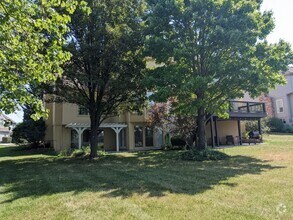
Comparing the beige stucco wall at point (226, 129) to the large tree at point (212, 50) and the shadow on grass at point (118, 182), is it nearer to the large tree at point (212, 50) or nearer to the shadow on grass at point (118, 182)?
the large tree at point (212, 50)

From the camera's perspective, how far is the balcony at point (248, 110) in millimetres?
24828

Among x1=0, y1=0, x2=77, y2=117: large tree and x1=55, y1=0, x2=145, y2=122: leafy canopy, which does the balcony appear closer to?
x1=55, y1=0, x2=145, y2=122: leafy canopy

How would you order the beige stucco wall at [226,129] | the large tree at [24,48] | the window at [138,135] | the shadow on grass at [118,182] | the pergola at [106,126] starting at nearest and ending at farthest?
the large tree at [24,48] < the shadow on grass at [118,182] < the pergola at [106,126] < the window at [138,135] < the beige stucco wall at [226,129]

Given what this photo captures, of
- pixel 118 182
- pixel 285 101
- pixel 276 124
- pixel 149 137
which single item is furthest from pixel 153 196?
pixel 285 101

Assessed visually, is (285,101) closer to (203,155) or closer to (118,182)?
(203,155)

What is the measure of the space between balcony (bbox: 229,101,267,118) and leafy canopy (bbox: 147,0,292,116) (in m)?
9.23

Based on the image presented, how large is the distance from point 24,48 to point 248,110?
23.9m

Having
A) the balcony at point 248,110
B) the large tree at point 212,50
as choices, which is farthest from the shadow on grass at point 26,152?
the balcony at point 248,110

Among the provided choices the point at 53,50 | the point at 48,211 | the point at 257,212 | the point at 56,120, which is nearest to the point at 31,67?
the point at 53,50

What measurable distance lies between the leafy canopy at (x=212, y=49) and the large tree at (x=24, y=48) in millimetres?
8858

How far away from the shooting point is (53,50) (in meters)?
5.59

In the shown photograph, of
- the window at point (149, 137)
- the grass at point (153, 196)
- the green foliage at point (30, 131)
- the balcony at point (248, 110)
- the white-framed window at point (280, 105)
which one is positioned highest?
the white-framed window at point (280, 105)

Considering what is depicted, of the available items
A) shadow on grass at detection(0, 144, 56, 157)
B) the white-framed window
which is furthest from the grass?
the white-framed window

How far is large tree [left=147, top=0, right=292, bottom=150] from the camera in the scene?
555 inches
